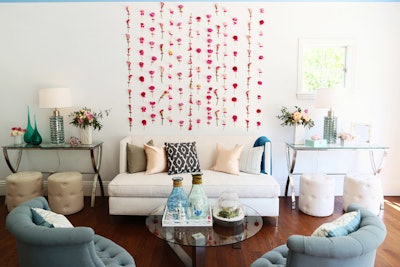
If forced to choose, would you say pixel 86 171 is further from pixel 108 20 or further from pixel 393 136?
pixel 393 136

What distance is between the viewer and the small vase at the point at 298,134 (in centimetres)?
375

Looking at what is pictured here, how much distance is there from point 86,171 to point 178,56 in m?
1.95

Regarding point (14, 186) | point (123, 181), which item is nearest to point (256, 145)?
point (123, 181)

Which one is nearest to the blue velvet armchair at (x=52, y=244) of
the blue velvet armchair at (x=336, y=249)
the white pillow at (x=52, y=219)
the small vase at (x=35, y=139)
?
the white pillow at (x=52, y=219)

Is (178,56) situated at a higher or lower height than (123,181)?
higher

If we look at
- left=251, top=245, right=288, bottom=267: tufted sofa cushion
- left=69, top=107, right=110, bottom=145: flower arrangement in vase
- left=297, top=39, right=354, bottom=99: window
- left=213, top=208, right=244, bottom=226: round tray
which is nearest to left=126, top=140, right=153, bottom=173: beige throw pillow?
left=69, top=107, right=110, bottom=145: flower arrangement in vase

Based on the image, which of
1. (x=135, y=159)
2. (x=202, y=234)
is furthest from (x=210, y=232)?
(x=135, y=159)

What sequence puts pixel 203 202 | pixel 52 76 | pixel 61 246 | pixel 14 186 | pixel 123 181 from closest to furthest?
pixel 61 246 → pixel 203 202 → pixel 123 181 → pixel 14 186 → pixel 52 76

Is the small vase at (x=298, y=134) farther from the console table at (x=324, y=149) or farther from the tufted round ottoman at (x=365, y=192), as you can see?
the tufted round ottoman at (x=365, y=192)

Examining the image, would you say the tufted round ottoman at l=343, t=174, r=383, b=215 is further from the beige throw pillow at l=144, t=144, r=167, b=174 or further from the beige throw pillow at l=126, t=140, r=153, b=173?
the beige throw pillow at l=126, t=140, r=153, b=173

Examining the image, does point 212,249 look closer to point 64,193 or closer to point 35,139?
point 64,193

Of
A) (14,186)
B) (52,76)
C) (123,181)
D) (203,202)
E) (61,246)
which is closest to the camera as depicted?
(61,246)

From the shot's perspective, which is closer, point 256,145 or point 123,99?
point 256,145

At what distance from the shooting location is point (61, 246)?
59.8 inches
